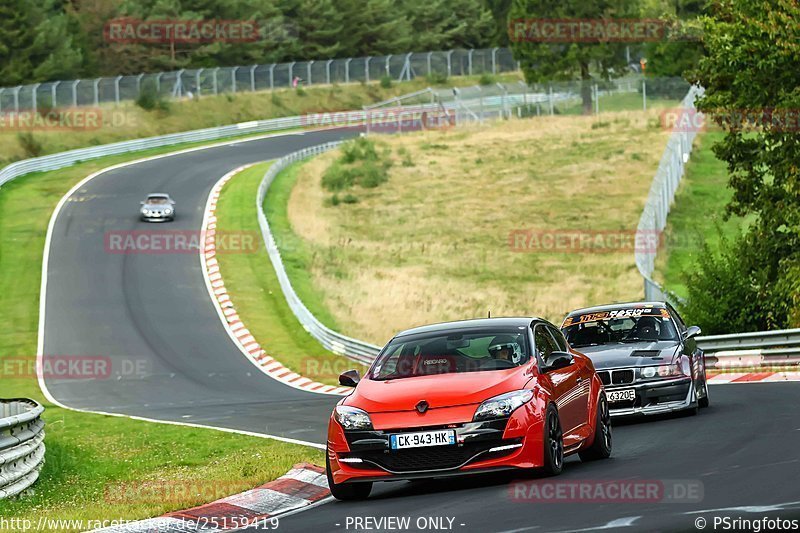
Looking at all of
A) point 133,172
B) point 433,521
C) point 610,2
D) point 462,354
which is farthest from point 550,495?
point 610,2

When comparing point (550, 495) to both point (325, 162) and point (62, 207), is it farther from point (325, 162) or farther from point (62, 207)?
point (325, 162)

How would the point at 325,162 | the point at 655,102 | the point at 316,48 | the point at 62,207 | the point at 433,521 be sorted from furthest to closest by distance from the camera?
the point at 316,48
the point at 655,102
the point at 325,162
the point at 62,207
the point at 433,521

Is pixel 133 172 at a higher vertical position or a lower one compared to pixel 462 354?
lower

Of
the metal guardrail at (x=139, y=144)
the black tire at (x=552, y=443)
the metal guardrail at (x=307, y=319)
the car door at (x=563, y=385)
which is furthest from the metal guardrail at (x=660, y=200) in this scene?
the metal guardrail at (x=139, y=144)

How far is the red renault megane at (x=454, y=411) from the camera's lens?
1116cm

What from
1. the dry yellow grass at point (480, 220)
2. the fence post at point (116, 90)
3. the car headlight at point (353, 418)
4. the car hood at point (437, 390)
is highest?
the car hood at point (437, 390)

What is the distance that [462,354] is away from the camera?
12.3 m

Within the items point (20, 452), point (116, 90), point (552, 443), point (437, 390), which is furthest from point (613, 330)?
point (116, 90)

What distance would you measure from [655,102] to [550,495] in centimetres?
6918

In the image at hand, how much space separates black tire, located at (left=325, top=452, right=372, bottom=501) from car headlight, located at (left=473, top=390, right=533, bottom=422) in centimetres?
122

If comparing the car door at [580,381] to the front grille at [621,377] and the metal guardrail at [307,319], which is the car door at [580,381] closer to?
the front grille at [621,377]

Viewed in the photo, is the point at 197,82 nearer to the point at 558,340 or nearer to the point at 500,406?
the point at 558,340

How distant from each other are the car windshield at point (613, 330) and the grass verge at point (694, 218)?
21.4m

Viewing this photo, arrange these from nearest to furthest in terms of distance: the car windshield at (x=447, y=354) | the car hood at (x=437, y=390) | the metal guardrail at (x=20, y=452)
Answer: the car hood at (x=437, y=390) → the car windshield at (x=447, y=354) → the metal guardrail at (x=20, y=452)
